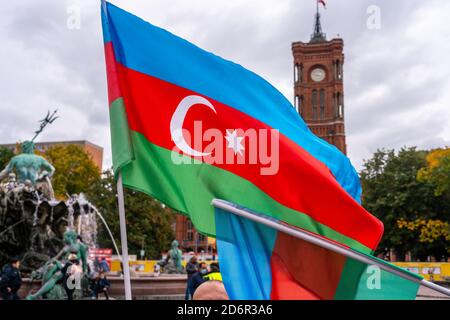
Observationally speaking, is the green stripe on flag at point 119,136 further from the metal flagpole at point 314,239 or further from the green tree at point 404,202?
the green tree at point 404,202

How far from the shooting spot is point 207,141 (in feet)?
15.3

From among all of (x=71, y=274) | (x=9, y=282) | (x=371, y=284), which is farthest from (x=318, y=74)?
(x=371, y=284)

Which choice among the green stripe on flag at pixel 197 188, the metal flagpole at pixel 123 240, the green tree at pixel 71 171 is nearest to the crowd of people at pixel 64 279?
the green stripe on flag at pixel 197 188

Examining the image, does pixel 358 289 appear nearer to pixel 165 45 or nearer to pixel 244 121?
pixel 244 121

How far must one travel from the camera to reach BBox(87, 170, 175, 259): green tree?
54.3m

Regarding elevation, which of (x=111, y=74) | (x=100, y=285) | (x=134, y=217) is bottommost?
(x=100, y=285)

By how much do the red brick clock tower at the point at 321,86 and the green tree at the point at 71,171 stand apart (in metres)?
51.0

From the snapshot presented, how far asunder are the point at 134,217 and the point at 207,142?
52613mm

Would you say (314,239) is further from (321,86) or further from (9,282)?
(321,86)

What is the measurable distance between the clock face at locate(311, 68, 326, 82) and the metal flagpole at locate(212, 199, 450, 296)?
103 metres

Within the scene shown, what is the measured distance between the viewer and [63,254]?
15375mm

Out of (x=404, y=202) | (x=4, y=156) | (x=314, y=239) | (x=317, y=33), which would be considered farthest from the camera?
(x=317, y=33)

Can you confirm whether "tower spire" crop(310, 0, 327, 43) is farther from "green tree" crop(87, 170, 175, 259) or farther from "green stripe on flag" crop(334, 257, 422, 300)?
"green stripe on flag" crop(334, 257, 422, 300)

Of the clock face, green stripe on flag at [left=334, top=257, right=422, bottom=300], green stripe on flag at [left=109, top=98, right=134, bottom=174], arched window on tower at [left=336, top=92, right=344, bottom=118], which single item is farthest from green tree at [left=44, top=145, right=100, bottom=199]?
green stripe on flag at [left=334, top=257, right=422, bottom=300]
